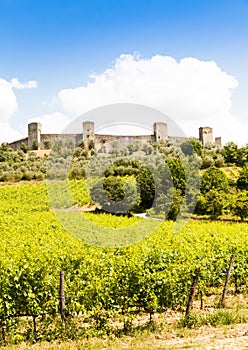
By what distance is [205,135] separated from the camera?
85750 millimetres

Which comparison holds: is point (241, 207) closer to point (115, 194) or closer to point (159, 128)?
point (115, 194)

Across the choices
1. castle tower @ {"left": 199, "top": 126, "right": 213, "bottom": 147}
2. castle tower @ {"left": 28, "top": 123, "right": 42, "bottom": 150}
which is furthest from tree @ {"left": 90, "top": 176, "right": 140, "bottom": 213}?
castle tower @ {"left": 199, "top": 126, "right": 213, "bottom": 147}

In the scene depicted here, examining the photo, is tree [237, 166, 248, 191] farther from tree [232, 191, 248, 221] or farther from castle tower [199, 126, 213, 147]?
castle tower [199, 126, 213, 147]

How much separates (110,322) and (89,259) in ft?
5.09

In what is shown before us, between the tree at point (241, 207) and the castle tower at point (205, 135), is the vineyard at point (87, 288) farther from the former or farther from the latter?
the castle tower at point (205, 135)

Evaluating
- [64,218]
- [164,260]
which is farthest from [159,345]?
[64,218]

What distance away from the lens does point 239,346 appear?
24.7 feet

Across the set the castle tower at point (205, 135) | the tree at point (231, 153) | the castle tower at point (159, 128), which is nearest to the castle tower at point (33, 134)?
the castle tower at point (205, 135)

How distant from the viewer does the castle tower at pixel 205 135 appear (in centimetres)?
8525

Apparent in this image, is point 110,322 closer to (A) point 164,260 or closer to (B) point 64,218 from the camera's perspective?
(A) point 164,260

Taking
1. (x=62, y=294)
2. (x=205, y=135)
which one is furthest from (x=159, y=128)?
(x=205, y=135)

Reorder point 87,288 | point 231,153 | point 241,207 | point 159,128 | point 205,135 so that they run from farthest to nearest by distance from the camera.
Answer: point 205,135, point 231,153, point 241,207, point 159,128, point 87,288

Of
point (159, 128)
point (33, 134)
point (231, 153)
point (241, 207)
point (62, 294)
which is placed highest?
point (33, 134)

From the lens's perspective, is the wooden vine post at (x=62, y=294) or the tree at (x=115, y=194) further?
the tree at (x=115, y=194)
